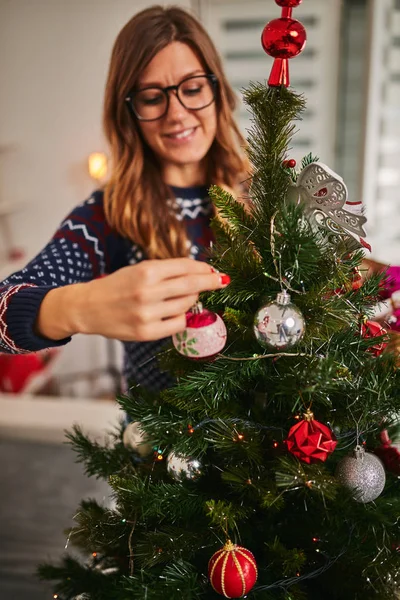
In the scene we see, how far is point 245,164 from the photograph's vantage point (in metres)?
0.94

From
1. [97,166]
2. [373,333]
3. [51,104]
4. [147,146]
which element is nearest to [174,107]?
[147,146]

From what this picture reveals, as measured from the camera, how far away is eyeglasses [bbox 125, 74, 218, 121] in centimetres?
82

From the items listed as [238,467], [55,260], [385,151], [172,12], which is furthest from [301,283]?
[385,151]

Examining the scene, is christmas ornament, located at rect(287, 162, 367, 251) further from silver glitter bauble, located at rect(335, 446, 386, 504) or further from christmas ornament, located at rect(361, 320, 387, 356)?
silver glitter bauble, located at rect(335, 446, 386, 504)

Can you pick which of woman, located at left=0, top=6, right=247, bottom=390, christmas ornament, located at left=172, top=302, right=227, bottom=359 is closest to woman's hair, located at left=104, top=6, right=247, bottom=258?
woman, located at left=0, top=6, right=247, bottom=390

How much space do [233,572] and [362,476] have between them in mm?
150

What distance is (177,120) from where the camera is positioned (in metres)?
0.81

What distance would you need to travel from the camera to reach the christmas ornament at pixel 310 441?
1.55 ft

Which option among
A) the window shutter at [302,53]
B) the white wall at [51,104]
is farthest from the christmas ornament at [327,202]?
the white wall at [51,104]

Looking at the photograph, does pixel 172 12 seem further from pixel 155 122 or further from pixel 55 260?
pixel 55 260

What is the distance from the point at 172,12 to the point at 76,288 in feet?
1.98

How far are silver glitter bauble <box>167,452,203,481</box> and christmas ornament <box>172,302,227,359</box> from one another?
0.14 m

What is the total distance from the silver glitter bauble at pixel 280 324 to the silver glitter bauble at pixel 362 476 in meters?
0.15

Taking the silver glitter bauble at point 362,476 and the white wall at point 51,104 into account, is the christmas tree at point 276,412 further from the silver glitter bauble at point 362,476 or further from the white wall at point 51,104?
the white wall at point 51,104
